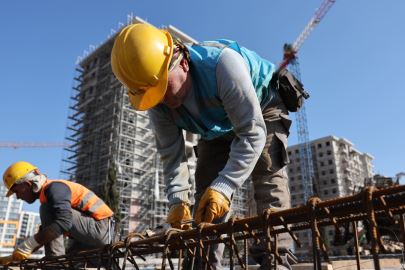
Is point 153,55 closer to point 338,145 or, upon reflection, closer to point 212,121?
point 212,121

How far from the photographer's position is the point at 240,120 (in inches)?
87.1

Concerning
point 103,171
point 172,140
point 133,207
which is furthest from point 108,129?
point 172,140

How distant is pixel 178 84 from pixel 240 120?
0.47m

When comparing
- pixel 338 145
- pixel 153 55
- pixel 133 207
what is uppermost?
pixel 338 145

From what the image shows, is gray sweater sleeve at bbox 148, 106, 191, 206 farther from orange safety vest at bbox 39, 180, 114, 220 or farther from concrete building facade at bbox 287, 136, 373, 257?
concrete building facade at bbox 287, 136, 373, 257

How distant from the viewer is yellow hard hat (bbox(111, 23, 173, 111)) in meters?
2.17

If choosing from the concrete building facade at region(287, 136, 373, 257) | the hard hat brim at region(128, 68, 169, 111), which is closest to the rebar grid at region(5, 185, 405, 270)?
the hard hat brim at region(128, 68, 169, 111)

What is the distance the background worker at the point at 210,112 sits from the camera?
216cm

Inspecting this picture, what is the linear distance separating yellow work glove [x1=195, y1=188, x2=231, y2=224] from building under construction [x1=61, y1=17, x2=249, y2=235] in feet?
99.2

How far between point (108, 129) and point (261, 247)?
39.2 meters

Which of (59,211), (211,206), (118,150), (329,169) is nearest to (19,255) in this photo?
(59,211)

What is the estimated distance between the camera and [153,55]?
7.11 feet

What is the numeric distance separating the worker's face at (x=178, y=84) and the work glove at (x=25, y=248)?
7.84ft

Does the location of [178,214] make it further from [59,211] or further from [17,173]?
[17,173]
